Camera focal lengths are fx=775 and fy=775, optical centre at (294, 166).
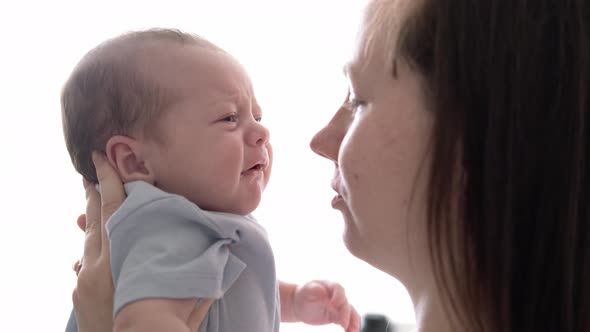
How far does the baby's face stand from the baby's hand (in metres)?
0.23

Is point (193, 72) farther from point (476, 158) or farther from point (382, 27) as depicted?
point (476, 158)

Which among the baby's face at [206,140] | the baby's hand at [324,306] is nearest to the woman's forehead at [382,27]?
the baby's face at [206,140]

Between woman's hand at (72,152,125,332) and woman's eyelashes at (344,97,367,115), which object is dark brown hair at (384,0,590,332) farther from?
woman's hand at (72,152,125,332)

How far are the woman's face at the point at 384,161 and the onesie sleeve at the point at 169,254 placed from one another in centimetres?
17

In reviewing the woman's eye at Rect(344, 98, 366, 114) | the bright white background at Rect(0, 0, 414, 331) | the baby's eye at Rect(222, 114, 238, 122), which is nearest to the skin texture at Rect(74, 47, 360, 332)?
the baby's eye at Rect(222, 114, 238, 122)

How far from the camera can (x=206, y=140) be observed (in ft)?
3.37

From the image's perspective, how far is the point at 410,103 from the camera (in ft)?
2.83

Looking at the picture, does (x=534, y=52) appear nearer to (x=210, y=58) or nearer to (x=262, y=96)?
(x=210, y=58)

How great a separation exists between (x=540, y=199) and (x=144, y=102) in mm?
521

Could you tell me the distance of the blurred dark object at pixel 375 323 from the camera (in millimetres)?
1652

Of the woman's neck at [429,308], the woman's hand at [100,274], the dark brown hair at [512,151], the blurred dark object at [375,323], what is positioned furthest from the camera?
the blurred dark object at [375,323]

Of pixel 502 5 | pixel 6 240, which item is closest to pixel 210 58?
pixel 502 5

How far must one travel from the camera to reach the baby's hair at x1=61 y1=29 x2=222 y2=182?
3.37 ft

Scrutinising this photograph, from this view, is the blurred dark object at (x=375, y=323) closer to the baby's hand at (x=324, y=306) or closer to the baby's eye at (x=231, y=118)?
the baby's hand at (x=324, y=306)
